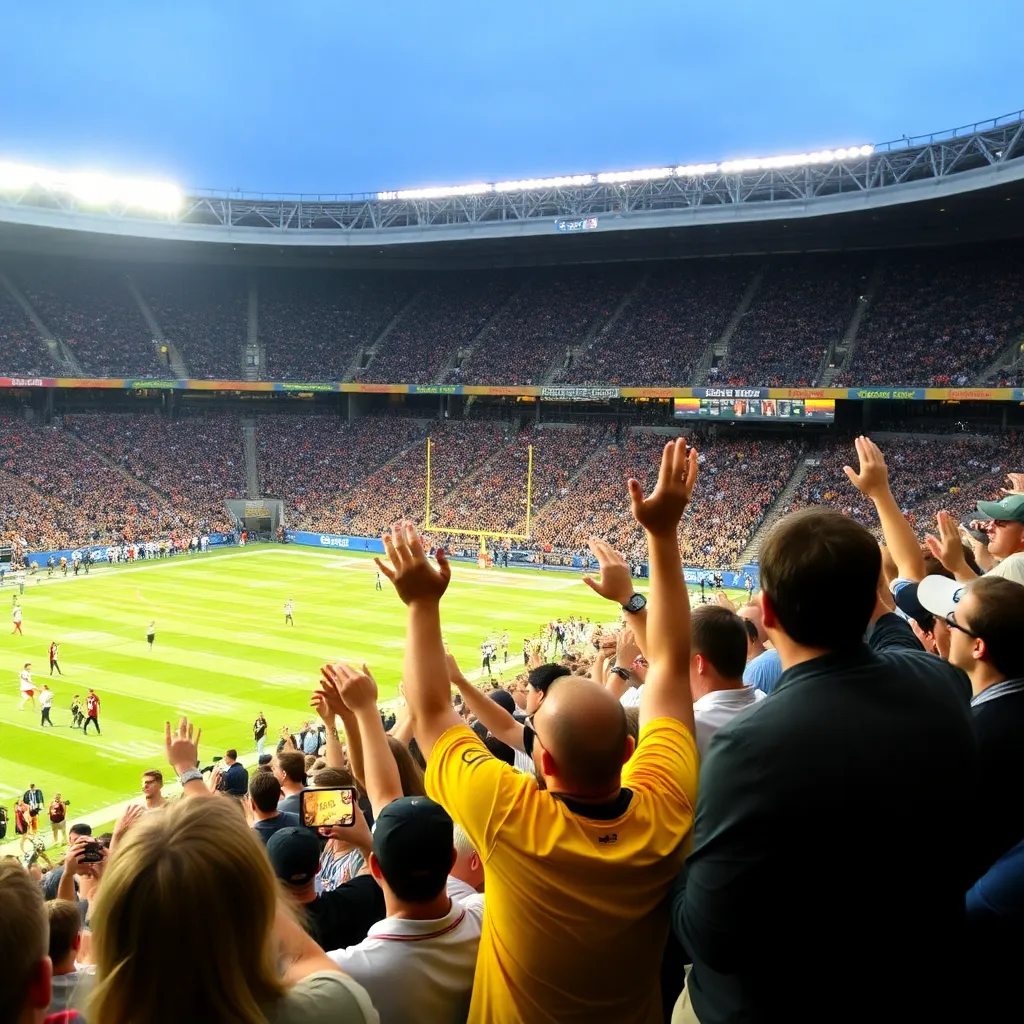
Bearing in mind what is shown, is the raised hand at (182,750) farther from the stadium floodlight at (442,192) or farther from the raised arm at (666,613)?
the stadium floodlight at (442,192)

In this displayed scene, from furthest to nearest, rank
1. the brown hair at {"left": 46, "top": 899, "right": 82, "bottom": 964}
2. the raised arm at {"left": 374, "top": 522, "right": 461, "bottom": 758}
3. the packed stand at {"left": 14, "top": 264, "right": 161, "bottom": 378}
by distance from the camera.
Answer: the packed stand at {"left": 14, "top": 264, "right": 161, "bottom": 378} → the brown hair at {"left": 46, "top": 899, "right": 82, "bottom": 964} → the raised arm at {"left": 374, "top": 522, "right": 461, "bottom": 758}

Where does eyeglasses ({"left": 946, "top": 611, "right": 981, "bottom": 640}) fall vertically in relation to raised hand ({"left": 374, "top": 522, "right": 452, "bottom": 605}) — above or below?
below

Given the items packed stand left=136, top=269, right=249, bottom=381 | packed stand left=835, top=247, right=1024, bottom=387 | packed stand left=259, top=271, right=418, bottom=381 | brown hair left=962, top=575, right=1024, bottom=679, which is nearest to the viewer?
brown hair left=962, top=575, right=1024, bottom=679

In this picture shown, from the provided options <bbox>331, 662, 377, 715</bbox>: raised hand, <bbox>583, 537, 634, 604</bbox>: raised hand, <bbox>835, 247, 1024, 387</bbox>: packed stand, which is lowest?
<bbox>331, 662, 377, 715</bbox>: raised hand

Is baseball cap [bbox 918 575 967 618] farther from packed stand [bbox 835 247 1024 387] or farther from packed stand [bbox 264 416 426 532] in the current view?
packed stand [bbox 264 416 426 532]

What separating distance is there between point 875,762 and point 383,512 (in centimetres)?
5627

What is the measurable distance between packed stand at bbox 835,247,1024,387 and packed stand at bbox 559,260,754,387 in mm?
9109

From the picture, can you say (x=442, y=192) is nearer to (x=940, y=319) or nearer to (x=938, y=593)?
(x=940, y=319)

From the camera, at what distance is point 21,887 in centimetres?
235

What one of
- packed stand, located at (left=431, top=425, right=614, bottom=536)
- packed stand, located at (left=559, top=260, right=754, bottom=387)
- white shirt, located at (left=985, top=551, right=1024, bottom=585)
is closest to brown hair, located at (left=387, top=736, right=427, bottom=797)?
white shirt, located at (left=985, top=551, right=1024, bottom=585)

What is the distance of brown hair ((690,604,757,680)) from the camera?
14.4 feet

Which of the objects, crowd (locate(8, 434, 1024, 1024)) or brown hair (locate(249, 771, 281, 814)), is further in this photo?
brown hair (locate(249, 771, 281, 814))

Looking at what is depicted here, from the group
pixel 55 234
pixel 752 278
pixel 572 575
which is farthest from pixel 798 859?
pixel 55 234

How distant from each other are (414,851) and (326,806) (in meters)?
1.33
